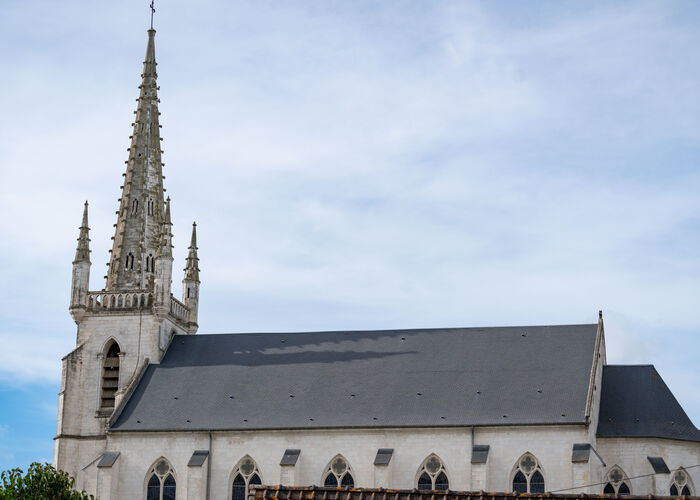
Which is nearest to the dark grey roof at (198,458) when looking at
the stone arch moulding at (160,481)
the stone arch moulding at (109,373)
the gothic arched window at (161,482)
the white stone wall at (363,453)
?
the white stone wall at (363,453)

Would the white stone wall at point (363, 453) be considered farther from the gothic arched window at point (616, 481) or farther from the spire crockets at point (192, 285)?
the spire crockets at point (192, 285)

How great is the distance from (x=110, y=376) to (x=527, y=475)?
24.5 metres

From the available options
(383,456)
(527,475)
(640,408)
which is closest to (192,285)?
(383,456)

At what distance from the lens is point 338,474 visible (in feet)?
190

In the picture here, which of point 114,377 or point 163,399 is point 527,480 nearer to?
point 163,399

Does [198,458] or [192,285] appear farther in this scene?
[192,285]

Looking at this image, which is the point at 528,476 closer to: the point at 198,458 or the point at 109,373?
the point at 198,458

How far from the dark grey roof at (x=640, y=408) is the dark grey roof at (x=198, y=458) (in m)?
19.7

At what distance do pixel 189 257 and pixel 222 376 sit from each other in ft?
38.6

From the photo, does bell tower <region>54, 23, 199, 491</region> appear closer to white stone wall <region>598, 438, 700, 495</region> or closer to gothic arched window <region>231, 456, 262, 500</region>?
gothic arched window <region>231, 456, 262, 500</region>

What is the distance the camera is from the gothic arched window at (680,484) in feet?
184

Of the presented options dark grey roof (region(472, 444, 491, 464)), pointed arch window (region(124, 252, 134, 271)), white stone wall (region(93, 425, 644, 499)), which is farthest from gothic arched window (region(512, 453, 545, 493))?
pointed arch window (region(124, 252, 134, 271))

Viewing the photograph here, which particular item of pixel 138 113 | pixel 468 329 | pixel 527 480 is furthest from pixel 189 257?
pixel 527 480

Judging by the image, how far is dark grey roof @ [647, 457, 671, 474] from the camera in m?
55.2
